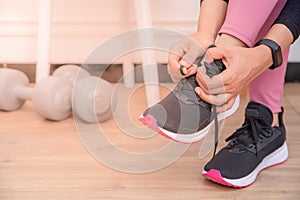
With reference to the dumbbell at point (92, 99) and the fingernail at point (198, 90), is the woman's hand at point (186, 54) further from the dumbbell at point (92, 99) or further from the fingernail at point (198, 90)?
the dumbbell at point (92, 99)

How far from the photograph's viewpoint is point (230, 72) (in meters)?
0.81

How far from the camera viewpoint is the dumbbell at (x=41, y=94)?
1.16 metres

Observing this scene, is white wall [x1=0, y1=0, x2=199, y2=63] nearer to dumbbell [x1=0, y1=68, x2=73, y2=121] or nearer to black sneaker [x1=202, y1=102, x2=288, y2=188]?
dumbbell [x1=0, y1=68, x2=73, y2=121]

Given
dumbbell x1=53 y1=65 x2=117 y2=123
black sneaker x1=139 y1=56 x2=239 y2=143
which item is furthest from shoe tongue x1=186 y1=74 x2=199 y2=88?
dumbbell x1=53 y1=65 x2=117 y2=123

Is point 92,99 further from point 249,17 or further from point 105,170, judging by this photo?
point 249,17

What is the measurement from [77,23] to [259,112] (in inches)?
29.1

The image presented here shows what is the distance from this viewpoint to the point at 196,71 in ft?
2.75

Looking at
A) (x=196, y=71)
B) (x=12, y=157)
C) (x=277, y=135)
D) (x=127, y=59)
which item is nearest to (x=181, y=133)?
(x=196, y=71)

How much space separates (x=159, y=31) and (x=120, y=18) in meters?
0.12

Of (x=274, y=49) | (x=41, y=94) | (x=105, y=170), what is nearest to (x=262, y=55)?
(x=274, y=49)

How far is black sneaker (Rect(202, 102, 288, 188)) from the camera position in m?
0.88

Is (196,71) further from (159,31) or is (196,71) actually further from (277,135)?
(159,31)

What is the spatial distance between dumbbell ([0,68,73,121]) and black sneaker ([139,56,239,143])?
372 millimetres

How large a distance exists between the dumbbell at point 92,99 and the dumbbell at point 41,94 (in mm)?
28
